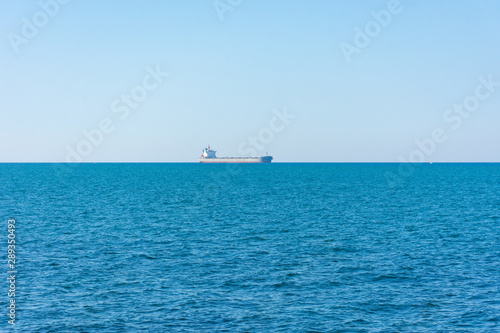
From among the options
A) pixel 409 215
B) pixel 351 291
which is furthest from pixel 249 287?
pixel 409 215

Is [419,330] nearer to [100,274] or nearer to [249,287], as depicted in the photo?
[249,287]

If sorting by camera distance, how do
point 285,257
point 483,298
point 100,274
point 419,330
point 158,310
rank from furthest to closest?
1. point 285,257
2. point 100,274
3. point 483,298
4. point 158,310
5. point 419,330

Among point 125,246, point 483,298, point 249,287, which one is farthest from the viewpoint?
point 125,246

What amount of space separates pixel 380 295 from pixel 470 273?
29.5 ft

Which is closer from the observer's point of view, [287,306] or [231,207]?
[287,306]

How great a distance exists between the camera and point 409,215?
68.0m

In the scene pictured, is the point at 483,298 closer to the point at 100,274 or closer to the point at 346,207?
the point at 100,274

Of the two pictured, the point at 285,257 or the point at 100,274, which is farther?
the point at 285,257

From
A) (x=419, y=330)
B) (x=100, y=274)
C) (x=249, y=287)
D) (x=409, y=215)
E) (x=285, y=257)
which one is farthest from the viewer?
(x=409, y=215)

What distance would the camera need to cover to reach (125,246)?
45.0 metres

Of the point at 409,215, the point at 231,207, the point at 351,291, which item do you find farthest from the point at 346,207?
the point at 351,291

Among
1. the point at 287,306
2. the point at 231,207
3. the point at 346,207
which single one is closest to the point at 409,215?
the point at 346,207

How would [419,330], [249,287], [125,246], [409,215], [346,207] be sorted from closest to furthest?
[419,330]
[249,287]
[125,246]
[409,215]
[346,207]

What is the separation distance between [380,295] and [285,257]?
11.5 metres
